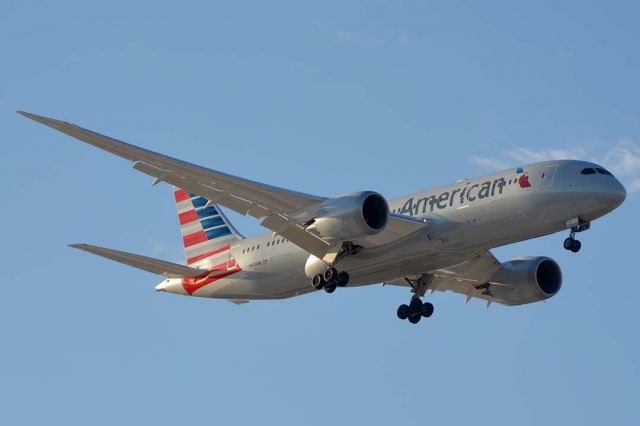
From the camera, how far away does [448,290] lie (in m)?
55.4

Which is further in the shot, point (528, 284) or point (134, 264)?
point (528, 284)

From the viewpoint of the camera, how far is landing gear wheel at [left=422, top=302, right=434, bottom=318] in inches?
2100

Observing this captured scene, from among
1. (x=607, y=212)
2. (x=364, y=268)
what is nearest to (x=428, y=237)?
(x=364, y=268)

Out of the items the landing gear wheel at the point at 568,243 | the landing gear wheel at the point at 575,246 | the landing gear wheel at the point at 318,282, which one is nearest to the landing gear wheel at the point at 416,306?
the landing gear wheel at the point at 318,282

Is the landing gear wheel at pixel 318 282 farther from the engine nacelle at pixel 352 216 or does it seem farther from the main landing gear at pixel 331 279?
the engine nacelle at pixel 352 216

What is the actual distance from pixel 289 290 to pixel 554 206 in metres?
11.0

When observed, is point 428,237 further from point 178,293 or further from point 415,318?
point 178,293

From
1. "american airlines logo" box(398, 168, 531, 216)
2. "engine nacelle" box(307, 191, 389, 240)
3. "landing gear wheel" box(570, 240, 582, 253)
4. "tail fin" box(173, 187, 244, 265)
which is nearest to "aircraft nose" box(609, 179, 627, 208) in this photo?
"landing gear wheel" box(570, 240, 582, 253)

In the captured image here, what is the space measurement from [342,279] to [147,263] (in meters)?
7.70

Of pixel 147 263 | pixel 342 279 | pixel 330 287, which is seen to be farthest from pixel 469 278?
pixel 147 263

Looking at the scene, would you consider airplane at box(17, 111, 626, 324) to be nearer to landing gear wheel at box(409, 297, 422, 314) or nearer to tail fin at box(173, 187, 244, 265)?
landing gear wheel at box(409, 297, 422, 314)

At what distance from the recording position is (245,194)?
152 feet

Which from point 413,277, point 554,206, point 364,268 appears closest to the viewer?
point 554,206

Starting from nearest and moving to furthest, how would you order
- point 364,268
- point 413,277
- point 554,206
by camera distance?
point 554,206 < point 364,268 < point 413,277
